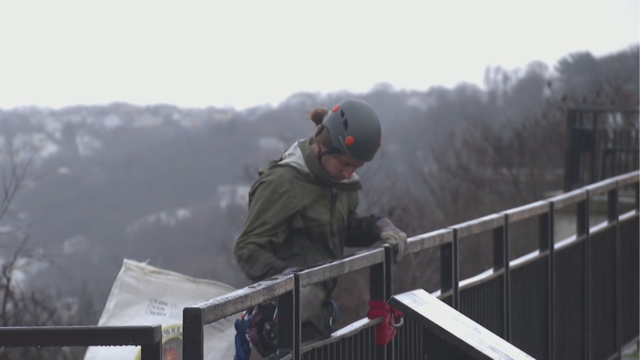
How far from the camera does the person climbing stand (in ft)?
12.6

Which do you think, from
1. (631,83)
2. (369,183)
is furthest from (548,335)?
(369,183)

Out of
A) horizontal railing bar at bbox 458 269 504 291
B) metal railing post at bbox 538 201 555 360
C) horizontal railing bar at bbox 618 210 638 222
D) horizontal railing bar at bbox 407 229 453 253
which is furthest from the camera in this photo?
horizontal railing bar at bbox 618 210 638 222

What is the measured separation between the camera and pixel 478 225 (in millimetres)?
4129

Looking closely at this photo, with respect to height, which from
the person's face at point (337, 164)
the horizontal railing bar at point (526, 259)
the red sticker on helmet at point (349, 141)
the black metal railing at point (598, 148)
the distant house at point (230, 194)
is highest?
the red sticker on helmet at point (349, 141)

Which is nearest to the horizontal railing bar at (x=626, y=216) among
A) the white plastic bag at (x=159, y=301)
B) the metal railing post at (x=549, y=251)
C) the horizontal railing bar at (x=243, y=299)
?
the metal railing post at (x=549, y=251)

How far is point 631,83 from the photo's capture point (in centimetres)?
3098

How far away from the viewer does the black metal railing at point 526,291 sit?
8.73 ft

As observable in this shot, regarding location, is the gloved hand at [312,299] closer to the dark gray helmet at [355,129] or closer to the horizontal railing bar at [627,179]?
the dark gray helmet at [355,129]

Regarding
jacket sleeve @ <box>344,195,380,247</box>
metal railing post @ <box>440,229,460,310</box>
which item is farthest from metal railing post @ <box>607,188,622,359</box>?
metal railing post @ <box>440,229,460,310</box>

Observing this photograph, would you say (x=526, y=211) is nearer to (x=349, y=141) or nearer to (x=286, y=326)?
(x=349, y=141)

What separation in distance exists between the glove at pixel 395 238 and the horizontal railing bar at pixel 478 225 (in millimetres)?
256

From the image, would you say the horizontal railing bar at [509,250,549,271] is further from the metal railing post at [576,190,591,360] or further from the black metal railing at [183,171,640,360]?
the metal railing post at [576,190,591,360]

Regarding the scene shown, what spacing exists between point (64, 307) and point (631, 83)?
66.4 feet

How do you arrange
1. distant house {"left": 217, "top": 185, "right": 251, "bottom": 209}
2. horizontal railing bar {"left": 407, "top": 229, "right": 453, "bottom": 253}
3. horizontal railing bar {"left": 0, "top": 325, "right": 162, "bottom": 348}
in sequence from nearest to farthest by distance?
horizontal railing bar {"left": 0, "top": 325, "right": 162, "bottom": 348}
horizontal railing bar {"left": 407, "top": 229, "right": 453, "bottom": 253}
distant house {"left": 217, "top": 185, "right": 251, "bottom": 209}
